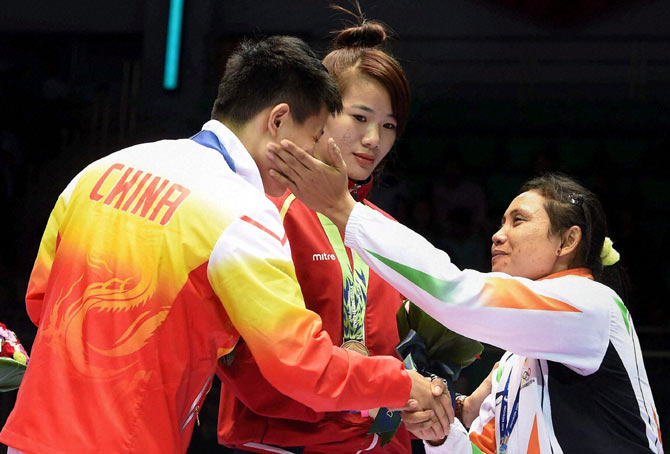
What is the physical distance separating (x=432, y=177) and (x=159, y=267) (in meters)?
3.55

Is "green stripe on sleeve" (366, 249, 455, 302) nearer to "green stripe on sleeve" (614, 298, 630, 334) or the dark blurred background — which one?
"green stripe on sleeve" (614, 298, 630, 334)

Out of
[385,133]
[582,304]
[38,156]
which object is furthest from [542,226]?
[38,156]

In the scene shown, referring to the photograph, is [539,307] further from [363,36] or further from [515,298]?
[363,36]

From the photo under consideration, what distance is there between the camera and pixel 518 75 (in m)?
5.06

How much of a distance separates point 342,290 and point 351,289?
0.04 m

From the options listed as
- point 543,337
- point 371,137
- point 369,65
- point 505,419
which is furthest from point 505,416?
point 369,65

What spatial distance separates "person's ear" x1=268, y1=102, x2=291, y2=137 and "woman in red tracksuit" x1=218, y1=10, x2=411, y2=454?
38 cm

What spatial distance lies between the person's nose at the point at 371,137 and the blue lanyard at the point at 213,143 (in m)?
0.65

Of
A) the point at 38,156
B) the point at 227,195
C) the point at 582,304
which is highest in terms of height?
the point at 227,195

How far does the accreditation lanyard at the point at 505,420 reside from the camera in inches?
86.3

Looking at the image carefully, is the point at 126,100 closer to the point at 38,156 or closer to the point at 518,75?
the point at 38,156

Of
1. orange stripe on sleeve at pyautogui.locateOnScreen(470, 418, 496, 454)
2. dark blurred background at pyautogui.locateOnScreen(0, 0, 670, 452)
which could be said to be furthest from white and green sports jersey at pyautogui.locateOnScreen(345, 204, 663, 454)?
dark blurred background at pyautogui.locateOnScreen(0, 0, 670, 452)

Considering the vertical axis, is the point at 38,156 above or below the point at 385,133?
below

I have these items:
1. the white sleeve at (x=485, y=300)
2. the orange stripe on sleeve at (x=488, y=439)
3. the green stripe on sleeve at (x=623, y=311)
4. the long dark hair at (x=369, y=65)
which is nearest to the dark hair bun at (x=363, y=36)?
the long dark hair at (x=369, y=65)
